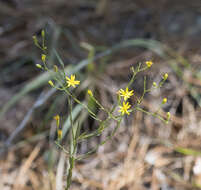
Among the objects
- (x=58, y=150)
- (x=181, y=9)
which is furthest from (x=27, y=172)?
(x=181, y=9)

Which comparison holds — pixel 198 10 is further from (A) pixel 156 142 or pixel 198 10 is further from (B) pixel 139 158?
(B) pixel 139 158

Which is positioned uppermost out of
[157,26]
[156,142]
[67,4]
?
[67,4]

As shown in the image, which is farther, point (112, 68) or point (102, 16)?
point (102, 16)

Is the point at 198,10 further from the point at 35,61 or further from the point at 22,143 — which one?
the point at 22,143

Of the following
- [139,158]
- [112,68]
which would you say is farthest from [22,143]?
[112,68]

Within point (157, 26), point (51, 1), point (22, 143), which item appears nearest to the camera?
point (22, 143)

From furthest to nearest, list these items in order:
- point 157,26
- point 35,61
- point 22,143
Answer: point 157,26 → point 35,61 → point 22,143

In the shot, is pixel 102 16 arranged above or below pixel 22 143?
above
